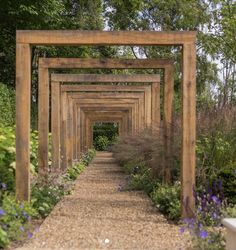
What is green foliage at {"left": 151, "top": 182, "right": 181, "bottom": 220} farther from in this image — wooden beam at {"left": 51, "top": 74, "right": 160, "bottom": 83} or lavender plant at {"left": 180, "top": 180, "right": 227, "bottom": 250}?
wooden beam at {"left": 51, "top": 74, "right": 160, "bottom": 83}

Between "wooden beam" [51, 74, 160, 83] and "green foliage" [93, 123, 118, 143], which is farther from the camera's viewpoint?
"green foliage" [93, 123, 118, 143]

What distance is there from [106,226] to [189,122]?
1.64 meters

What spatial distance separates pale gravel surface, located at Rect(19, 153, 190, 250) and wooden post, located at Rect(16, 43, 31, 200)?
1.75 ft

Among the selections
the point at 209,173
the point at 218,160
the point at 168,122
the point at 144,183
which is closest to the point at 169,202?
the point at 209,173

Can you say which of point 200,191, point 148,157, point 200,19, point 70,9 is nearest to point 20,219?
point 200,191

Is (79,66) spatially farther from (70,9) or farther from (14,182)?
(70,9)

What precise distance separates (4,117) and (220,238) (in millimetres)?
11506

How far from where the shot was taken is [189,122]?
791cm

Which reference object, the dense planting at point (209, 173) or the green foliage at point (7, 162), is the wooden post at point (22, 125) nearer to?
the green foliage at point (7, 162)

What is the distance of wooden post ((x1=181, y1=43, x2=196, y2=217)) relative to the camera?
25.8 feet

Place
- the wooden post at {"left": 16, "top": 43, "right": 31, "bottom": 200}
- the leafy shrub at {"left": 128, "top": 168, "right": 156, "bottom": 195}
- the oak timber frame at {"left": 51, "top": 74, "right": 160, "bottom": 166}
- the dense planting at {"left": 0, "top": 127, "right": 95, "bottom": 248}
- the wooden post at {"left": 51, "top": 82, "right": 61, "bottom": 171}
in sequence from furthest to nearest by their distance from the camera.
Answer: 1. the oak timber frame at {"left": 51, "top": 74, "right": 160, "bottom": 166}
2. the wooden post at {"left": 51, "top": 82, "right": 61, "bottom": 171}
3. the leafy shrub at {"left": 128, "top": 168, "right": 156, "bottom": 195}
4. the wooden post at {"left": 16, "top": 43, "right": 31, "bottom": 200}
5. the dense planting at {"left": 0, "top": 127, "right": 95, "bottom": 248}

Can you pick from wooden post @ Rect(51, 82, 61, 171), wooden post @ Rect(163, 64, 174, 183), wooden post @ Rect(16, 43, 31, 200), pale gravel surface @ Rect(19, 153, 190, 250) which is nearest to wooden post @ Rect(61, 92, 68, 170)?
wooden post @ Rect(51, 82, 61, 171)

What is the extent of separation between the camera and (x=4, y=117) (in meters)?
16.5

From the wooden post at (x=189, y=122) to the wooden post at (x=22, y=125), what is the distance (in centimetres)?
191
